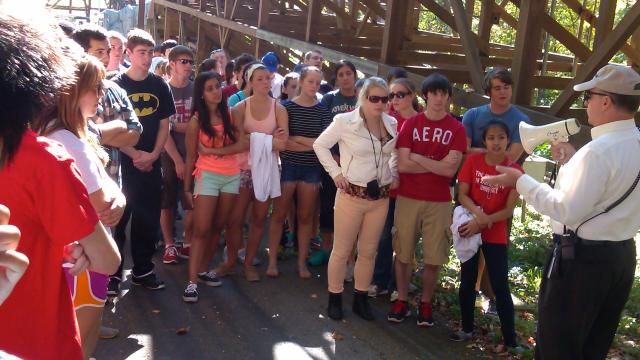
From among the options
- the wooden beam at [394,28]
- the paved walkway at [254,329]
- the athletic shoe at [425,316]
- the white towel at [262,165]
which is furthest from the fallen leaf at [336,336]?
the wooden beam at [394,28]

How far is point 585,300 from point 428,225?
6.15 ft

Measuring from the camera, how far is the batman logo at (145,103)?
16.7 ft

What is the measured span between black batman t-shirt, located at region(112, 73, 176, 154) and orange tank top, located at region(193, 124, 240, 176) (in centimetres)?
38

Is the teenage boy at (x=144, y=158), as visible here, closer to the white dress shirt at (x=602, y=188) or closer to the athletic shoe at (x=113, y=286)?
the athletic shoe at (x=113, y=286)

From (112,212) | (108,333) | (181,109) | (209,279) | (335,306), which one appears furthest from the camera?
(181,109)

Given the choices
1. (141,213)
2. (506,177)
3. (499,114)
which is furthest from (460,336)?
(141,213)

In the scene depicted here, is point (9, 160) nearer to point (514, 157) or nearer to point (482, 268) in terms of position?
point (514, 157)

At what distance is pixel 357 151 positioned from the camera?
478 centimetres

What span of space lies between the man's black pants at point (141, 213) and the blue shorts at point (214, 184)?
0.33m

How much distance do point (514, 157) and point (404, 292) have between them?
1.35 meters

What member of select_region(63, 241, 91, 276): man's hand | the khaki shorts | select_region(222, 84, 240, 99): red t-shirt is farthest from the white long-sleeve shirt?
select_region(63, 241, 91, 276): man's hand

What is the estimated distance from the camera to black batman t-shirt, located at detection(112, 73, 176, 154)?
16.7 feet

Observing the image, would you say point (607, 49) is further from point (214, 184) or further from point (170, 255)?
point (170, 255)

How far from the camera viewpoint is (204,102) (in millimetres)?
5371
